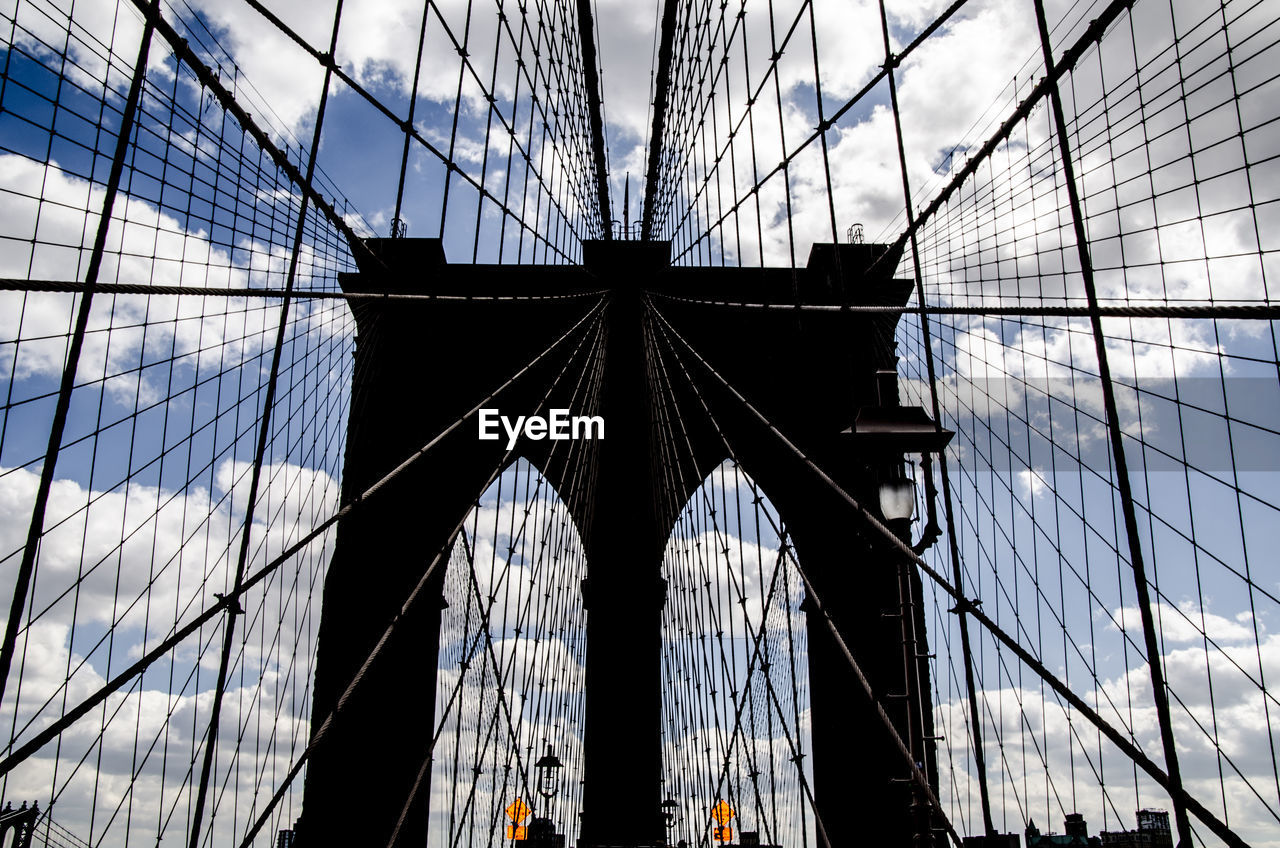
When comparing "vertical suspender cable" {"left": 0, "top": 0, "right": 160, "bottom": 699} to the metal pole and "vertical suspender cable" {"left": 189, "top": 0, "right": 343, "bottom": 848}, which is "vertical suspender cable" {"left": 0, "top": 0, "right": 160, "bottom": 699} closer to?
"vertical suspender cable" {"left": 189, "top": 0, "right": 343, "bottom": 848}

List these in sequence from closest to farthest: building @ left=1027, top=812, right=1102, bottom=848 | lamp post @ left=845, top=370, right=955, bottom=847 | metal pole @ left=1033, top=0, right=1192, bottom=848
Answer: metal pole @ left=1033, top=0, right=1192, bottom=848 < lamp post @ left=845, top=370, right=955, bottom=847 < building @ left=1027, top=812, right=1102, bottom=848

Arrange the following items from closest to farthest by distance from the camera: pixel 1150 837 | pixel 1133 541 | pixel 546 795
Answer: pixel 1133 541 → pixel 546 795 → pixel 1150 837

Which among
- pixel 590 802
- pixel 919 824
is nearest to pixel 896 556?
pixel 919 824

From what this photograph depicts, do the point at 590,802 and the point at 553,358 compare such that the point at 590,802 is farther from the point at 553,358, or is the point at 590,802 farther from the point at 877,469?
the point at 553,358

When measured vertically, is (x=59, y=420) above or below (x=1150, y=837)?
above

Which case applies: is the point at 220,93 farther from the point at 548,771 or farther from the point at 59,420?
the point at 548,771

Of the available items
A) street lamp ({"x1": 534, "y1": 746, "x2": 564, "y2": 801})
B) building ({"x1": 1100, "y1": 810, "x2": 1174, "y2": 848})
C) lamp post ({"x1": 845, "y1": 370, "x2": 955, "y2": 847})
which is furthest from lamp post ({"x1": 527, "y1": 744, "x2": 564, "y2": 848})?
building ({"x1": 1100, "y1": 810, "x2": 1174, "y2": 848})

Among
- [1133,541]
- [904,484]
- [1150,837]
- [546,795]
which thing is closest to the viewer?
[1133,541]

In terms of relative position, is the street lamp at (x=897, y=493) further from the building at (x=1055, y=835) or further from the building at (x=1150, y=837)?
the building at (x=1150, y=837)

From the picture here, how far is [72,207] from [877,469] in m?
3.04

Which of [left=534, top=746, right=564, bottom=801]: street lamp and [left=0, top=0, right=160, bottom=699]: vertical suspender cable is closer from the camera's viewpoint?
[left=0, top=0, right=160, bottom=699]: vertical suspender cable

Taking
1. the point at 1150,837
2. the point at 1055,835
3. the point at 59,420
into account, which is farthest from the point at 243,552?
the point at 1150,837

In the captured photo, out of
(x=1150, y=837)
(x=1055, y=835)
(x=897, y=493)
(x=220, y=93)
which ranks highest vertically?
(x=220, y=93)

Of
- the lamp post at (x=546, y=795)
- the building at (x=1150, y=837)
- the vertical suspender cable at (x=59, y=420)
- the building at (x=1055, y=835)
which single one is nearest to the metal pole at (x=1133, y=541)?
the vertical suspender cable at (x=59, y=420)
